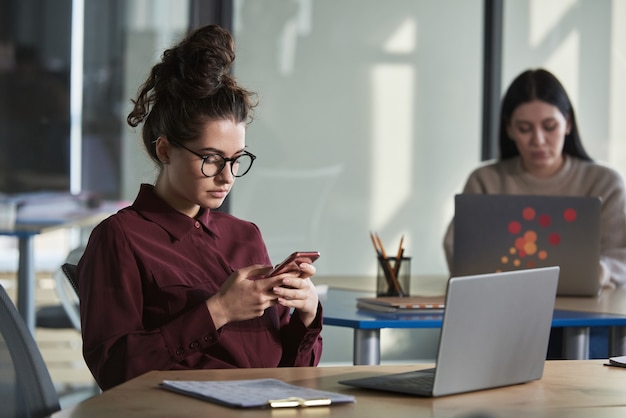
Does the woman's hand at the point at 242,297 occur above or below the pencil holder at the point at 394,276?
above

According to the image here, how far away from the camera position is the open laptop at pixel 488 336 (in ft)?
5.13

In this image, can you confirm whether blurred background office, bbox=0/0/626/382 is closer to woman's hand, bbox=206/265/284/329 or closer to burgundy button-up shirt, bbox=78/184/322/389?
burgundy button-up shirt, bbox=78/184/322/389

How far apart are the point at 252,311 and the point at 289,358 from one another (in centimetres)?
26

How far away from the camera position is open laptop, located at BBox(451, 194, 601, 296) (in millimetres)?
2986

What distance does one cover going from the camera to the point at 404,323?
8.61ft

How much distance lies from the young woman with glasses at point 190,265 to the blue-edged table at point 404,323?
42 centimetres

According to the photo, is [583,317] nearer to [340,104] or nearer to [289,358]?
[289,358]

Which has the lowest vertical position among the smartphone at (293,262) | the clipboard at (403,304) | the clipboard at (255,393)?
the clipboard at (403,304)

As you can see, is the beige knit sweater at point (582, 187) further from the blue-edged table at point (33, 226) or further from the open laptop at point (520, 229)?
the blue-edged table at point (33, 226)

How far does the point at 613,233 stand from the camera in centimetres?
351

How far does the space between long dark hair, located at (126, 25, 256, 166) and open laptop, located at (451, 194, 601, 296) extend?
958 mm

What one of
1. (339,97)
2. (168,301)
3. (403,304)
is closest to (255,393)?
(168,301)

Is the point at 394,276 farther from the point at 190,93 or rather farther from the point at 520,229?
the point at 190,93

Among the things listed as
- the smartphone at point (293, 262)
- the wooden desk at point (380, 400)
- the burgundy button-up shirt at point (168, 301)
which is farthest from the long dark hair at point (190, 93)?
the wooden desk at point (380, 400)
